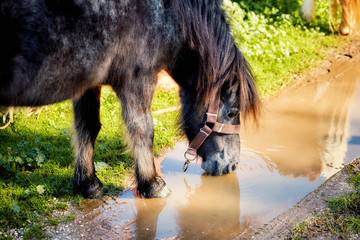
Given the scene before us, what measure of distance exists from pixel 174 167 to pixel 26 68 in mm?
2078

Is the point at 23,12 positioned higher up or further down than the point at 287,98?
higher up

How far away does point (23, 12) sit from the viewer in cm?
256

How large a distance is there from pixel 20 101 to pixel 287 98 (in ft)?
13.5

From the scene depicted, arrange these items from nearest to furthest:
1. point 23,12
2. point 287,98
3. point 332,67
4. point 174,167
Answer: point 23,12, point 174,167, point 287,98, point 332,67

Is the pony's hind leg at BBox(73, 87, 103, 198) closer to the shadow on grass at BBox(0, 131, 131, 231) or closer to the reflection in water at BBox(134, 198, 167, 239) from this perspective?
the shadow on grass at BBox(0, 131, 131, 231)

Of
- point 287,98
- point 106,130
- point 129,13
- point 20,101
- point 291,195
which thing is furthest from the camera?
point 287,98

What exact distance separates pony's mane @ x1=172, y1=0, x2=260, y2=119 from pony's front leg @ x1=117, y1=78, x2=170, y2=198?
1.51 ft

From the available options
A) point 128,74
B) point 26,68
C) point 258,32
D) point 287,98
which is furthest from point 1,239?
point 258,32

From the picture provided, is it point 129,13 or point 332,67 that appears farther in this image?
point 332,67

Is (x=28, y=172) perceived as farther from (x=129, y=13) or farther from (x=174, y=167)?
(x=129, y=13)

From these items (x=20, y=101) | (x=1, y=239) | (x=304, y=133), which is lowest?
(x=1, y=239)

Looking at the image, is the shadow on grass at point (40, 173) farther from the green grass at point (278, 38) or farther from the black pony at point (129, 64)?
the green grass at point (278, 38)

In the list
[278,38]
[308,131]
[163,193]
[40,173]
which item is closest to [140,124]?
[163,193]

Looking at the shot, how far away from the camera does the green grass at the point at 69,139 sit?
3504 mm
